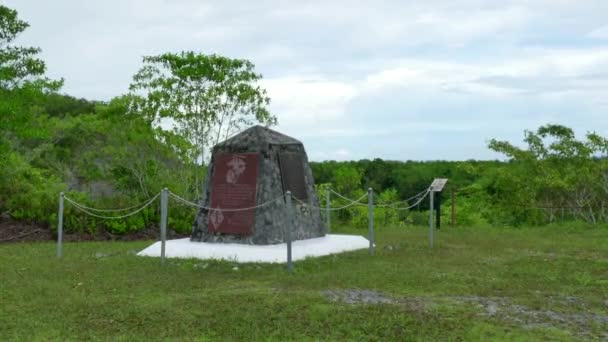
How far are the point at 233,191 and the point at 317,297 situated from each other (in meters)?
5.08

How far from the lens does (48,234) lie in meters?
16.9

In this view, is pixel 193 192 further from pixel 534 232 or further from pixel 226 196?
pixel 534 232

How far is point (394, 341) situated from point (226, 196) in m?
7.14

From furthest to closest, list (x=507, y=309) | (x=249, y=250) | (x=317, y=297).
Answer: (x=249, y=250) → (x=317, y=297) → (x=507, y=309)

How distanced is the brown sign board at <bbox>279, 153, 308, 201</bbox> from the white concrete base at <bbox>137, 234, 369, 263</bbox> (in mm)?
938

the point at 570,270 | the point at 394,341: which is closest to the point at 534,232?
the point at 570,270

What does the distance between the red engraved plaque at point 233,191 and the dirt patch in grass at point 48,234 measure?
3965 mm

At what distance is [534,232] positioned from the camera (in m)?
18.1

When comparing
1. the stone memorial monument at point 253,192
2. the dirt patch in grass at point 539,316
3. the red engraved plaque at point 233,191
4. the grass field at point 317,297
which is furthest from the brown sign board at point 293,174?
the dirt patch in grass at point 539,316

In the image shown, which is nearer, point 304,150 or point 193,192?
point 304,150

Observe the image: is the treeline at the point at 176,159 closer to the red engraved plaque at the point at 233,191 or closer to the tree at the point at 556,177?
the tree at the point at 556,177

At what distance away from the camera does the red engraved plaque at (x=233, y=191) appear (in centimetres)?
1312

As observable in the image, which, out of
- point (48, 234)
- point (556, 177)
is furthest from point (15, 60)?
point (556, 177)

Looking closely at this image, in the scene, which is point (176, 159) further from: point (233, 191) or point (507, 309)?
point (507, 309)
